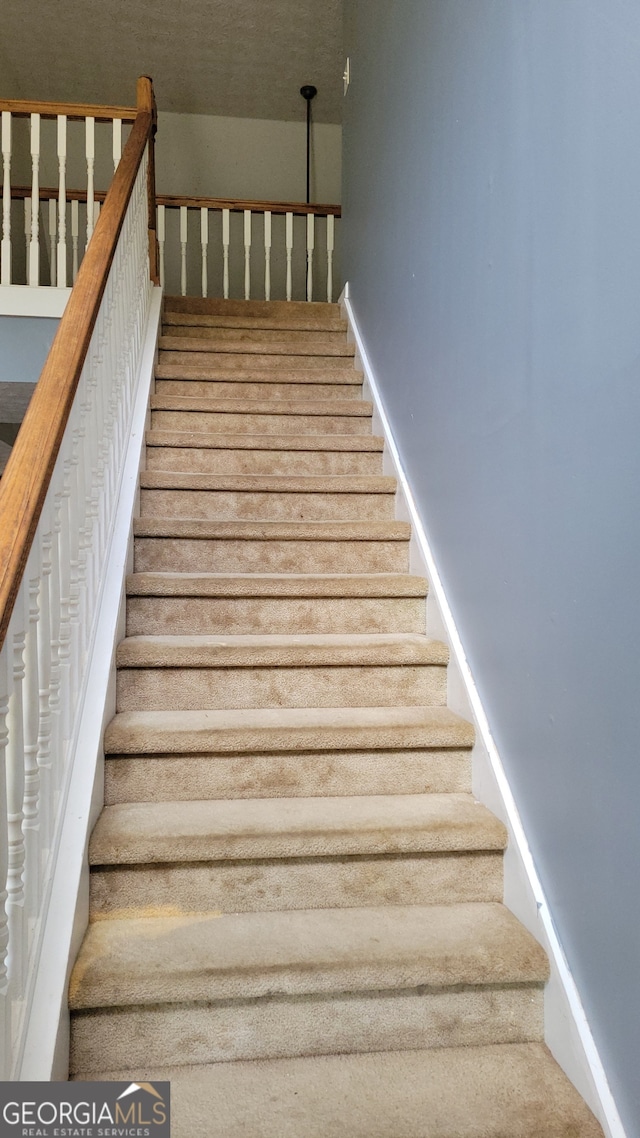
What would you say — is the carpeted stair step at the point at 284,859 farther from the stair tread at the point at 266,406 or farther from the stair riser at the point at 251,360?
the stair riser at the point at 251,360

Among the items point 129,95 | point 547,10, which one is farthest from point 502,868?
point 129,95

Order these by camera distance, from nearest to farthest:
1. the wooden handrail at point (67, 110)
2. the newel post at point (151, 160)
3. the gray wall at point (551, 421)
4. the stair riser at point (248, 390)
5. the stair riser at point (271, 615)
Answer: the gray wall at point (551, 421) → the stair riser at point (271, 615) → the newel post at point (151, 160) → the wooden handrail at point (67, 110) → the stair riser at point (248, 390)

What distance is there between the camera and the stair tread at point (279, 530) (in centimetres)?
234

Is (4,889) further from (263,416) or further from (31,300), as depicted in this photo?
(31,300)

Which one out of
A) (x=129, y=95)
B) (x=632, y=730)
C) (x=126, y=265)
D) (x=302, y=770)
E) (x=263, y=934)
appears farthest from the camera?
(x=129, y=95)

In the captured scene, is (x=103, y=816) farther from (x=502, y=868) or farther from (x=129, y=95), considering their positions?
(x=129, y=95)

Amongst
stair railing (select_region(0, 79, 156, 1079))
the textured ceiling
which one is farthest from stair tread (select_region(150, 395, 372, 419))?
the textured ceiling

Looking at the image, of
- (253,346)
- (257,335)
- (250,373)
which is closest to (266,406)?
(250,373)

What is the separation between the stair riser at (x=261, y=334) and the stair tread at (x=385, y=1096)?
297 centimetres

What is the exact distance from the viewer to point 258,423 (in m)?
2.96

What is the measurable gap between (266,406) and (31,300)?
1.07 m

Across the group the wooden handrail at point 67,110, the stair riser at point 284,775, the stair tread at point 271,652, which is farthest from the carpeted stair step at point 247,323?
the stair riser at point 284,775

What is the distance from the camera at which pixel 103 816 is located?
5.20ft

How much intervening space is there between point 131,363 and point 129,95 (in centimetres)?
404
